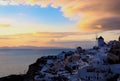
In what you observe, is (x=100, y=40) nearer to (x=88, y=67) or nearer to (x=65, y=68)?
(x=65, y=68)

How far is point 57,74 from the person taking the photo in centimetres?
6319

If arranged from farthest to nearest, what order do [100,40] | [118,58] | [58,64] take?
[100,40] → [58,64] → [118,58]

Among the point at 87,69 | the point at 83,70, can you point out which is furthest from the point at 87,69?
the point at 83,70

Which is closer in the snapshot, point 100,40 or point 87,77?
point 87,77

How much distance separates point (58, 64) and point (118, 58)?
1779 cm

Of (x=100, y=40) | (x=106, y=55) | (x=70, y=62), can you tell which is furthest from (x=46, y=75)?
(x=100, y=40)

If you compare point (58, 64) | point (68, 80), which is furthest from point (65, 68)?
point (68, 80)

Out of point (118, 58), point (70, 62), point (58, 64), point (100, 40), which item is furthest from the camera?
point (100, 40)

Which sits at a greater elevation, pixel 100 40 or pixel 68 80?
pixel 100 40

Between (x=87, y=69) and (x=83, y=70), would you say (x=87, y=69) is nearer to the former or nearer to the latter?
(x=87, y=69)

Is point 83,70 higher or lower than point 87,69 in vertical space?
lower

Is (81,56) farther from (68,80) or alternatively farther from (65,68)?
(68,80)

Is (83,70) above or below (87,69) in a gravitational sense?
below

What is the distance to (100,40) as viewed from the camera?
273ft
